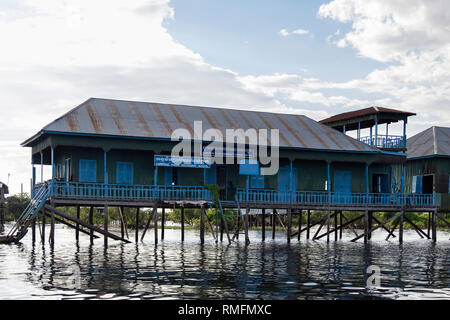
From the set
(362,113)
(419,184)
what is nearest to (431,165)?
(419,184)

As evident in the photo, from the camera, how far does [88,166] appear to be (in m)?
30.9

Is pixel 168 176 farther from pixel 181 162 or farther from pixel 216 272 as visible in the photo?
pixel 216 272

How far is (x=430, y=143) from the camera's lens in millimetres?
41312

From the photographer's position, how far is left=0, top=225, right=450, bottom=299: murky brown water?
1611 centimetres

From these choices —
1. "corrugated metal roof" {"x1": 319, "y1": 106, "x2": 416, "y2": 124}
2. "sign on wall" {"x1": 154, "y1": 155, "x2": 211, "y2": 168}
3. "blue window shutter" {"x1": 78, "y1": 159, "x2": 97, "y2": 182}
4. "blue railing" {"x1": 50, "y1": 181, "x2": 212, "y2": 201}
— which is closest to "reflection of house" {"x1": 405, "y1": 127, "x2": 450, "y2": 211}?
"corrugated metal roof" {"x1": 319, "y1": 106, "x2": 416, "y2": 124}

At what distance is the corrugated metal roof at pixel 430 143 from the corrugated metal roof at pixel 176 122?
20.9ft

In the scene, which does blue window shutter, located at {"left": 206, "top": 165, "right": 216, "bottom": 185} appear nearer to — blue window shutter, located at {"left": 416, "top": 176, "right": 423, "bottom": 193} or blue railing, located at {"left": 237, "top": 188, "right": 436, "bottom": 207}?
blue railing, located at {"left": 237, "top": 188, "right": 436, "bottom": 207}

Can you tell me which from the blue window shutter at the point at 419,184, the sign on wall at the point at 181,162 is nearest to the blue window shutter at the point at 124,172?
the sign on wall at the point at 181,162

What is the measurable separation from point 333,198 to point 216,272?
1542cm
